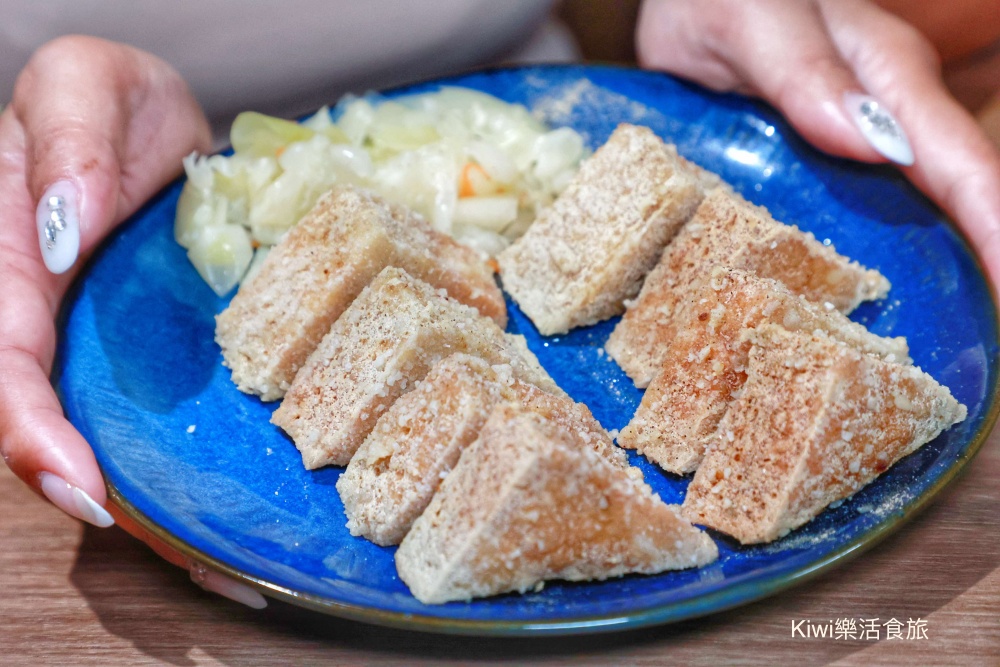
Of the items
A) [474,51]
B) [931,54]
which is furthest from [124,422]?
[931,54]

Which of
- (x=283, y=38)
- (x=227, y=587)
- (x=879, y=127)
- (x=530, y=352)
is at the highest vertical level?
(x=879, y=127)

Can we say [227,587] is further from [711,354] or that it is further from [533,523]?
[711,354]

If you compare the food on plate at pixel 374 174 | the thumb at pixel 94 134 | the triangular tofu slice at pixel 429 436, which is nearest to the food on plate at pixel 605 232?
the food on plate at pixel 374 174

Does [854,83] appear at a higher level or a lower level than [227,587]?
higher

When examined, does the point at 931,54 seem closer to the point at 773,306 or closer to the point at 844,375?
the point at 773,306

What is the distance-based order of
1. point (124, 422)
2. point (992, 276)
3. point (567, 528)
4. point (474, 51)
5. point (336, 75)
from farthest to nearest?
1. point (474, 51)
2. point (336, 75)
3. point (992, 276)
4. point (124, 422)
5. point (567, 528)

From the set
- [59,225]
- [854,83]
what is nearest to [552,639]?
[59,225]

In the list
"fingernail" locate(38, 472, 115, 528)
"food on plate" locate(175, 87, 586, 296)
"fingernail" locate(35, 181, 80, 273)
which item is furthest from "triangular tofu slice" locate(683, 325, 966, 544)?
"fingernail" locate(35, 181, 80, 273)
